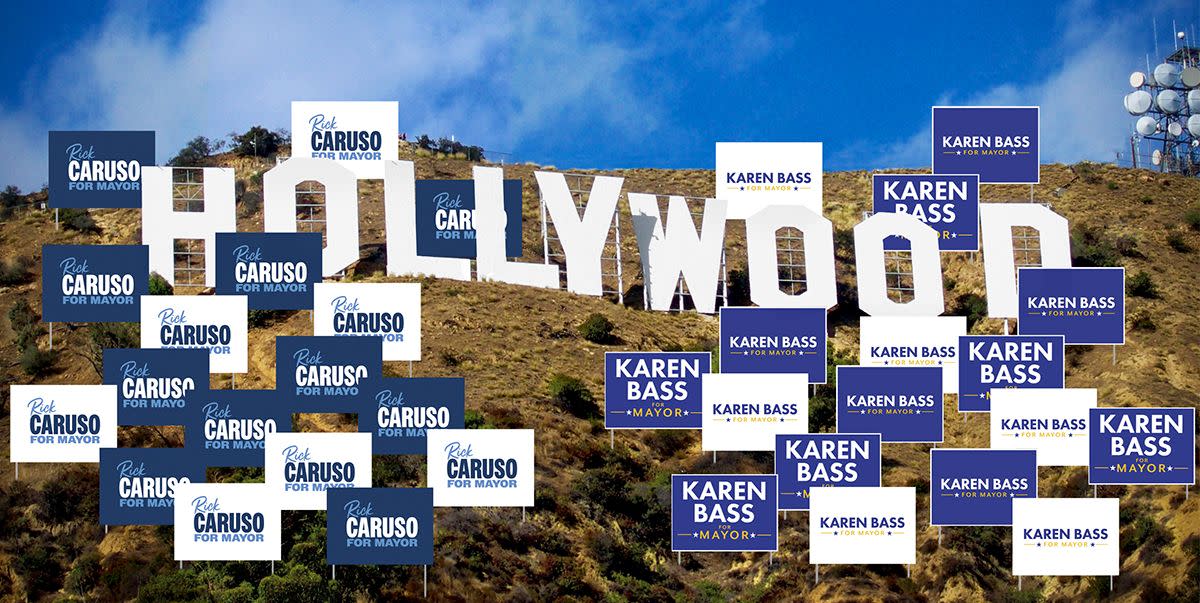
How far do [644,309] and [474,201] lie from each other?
884 centimetres

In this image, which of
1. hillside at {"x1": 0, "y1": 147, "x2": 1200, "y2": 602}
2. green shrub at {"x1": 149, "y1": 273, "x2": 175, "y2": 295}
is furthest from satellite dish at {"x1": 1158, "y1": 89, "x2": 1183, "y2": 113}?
green shrub at {"x1": 149, "y1": 273, "x2": 175, "y2": 295}

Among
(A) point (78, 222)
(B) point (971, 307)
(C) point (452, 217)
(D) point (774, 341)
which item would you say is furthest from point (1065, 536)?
(A) point (78, 222)

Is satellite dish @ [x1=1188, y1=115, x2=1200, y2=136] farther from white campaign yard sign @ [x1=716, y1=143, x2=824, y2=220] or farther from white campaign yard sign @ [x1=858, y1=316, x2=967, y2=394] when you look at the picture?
white campaign yard sign @ [x1=858, y1=316, x2=967, y2=394]

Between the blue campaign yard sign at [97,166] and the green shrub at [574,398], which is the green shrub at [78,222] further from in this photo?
the green shrub at [574,398]

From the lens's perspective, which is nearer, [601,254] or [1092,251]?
[601,254]

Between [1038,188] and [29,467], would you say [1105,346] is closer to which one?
[1038,188]

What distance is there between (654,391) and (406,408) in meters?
7.19

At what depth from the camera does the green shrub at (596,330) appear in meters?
63.2

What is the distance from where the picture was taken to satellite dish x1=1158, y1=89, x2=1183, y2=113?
88.4 meters

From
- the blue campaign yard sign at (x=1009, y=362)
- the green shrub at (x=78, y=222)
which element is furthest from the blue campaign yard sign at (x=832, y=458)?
the green shrub at (x=78, y=222)

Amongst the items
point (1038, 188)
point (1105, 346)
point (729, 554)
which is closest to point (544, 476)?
point (729, 554)

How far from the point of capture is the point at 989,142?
208 feet

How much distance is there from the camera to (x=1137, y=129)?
293ft

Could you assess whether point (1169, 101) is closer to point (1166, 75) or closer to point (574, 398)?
point (1166, 75)
